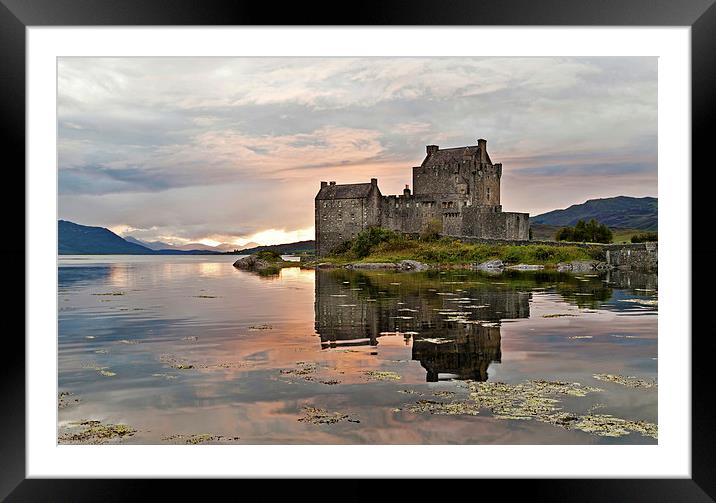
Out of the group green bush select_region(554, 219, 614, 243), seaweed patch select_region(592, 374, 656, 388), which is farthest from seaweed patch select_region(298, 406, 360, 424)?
green bush select_region(554, 219, 614, 243)

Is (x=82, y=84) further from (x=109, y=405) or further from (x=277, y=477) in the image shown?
(x=277, y=477)

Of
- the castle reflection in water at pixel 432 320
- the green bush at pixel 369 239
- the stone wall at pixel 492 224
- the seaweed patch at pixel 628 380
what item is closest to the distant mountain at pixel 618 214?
the stone wall at pixel 492 224

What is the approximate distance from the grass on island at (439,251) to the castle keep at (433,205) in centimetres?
192

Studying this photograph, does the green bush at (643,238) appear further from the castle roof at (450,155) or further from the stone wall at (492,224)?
the castle roof at (450,155)

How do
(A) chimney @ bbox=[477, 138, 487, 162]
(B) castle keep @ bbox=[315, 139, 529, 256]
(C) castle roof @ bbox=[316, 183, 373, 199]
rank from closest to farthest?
(B) castle keep @ bbox=[315, 139, 529, 256] < (C) castle roof @ bbox=[316, 183, 373, 199] < (A) chimney @ bbox=[477, 138, 487, 162]

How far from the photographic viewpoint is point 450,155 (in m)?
49.6

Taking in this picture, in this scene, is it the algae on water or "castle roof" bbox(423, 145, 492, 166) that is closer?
the algae on water

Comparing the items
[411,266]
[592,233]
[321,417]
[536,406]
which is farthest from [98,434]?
[592,233]

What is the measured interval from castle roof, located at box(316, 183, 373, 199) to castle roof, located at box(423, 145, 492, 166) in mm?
5575

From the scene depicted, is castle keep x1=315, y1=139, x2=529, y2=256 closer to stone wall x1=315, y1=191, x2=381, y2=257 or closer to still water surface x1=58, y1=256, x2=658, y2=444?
stone wall x1=315, y1=191, x2=381, y2=257

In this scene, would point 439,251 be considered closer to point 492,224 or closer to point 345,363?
point 492,224

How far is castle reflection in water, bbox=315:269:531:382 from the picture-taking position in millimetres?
8938
